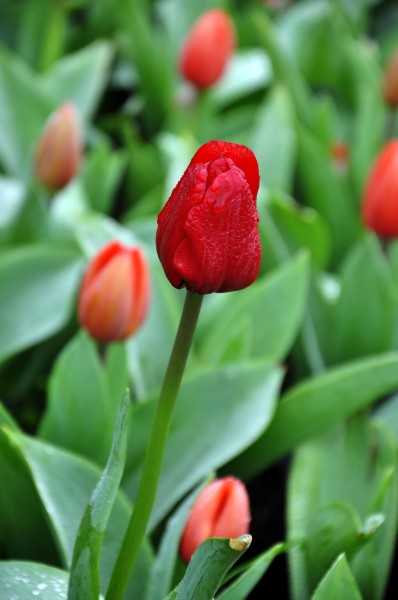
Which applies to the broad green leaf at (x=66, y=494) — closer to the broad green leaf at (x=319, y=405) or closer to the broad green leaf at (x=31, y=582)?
the broad green leaf at (x=31, y=582)

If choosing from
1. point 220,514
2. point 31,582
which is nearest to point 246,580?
point 220,514

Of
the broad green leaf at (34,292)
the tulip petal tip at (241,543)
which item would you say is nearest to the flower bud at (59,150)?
the broad green leaf at (34,292)

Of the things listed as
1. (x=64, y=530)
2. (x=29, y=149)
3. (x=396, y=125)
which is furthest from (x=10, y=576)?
(x=396, y=125)

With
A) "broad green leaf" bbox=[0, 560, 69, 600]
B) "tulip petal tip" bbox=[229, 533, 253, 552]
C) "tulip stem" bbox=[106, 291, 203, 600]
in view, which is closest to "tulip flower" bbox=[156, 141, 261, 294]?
"tulip stem" bbox=[106, 291, 203, 600]

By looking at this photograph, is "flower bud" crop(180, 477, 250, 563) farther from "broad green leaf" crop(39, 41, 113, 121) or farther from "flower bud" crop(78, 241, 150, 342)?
"broad green leaf" crop(39, 41, 113, 121)

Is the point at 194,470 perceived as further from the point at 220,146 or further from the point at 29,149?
the point at 29,149

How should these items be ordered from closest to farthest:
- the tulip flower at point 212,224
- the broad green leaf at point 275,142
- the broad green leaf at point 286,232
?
the tulip flower at point 212,224
the broad green leaf at point 286,232
the broad green leaf at point 275,142

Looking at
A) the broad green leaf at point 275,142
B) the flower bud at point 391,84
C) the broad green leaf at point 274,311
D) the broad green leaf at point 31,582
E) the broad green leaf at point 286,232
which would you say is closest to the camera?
the broad green leaf at point 31,582

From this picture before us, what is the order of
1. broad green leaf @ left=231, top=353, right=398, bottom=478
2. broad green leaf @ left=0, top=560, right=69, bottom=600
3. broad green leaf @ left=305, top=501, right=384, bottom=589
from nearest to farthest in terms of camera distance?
broad green leaf @ left=0, top=560, right=69, bottom=600, broad green leaf @ left=305, top=501, right=384, bottom=589, broad green leaf @ left=231, top=353, right=398, bottom=478
